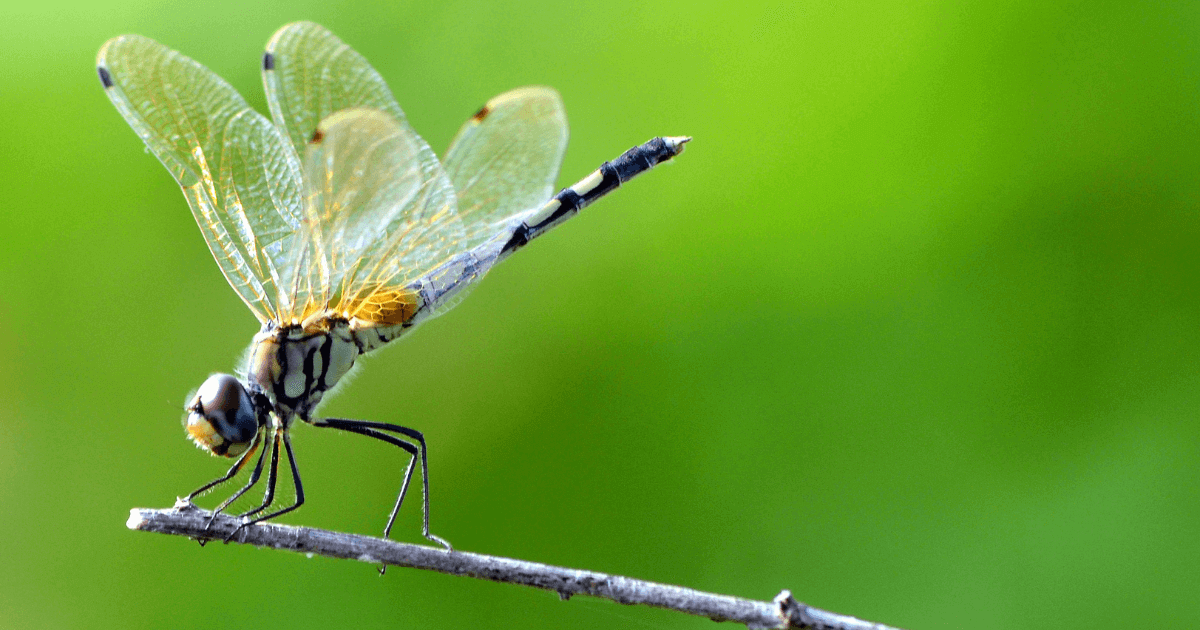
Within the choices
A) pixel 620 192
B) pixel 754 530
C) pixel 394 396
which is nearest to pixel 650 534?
pixel 754 530

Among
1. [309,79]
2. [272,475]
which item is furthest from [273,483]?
[309,79]

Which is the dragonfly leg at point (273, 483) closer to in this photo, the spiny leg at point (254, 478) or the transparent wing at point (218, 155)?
the spiny leg at point (254, 478)

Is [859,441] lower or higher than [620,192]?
lower

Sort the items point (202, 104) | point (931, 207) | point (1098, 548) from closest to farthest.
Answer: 1. point (202, 104)
2. point (1098, 548)
3. point (931, 207)

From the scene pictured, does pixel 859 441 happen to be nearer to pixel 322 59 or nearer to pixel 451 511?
pixel 451 511

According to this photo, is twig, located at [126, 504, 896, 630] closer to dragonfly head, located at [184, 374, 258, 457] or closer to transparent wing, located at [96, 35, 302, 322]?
dragonfly head, located at [184, 374, 258, 457]
